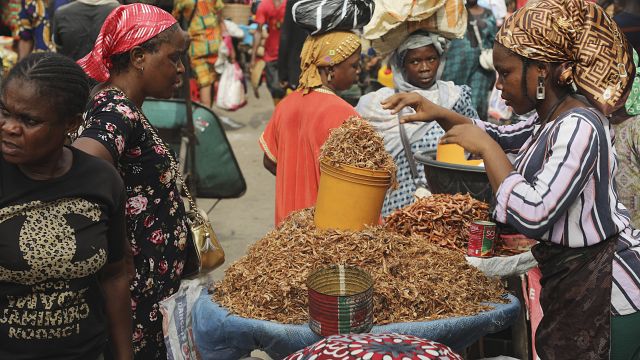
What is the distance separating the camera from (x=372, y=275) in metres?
2.86

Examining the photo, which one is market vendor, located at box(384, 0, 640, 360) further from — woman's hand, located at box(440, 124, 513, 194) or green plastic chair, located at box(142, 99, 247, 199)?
green plastic chair, located at box(142, 99, 247, 199)

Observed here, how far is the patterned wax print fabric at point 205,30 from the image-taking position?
8734mm

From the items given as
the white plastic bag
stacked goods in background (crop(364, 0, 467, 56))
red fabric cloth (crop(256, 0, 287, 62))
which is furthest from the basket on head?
the white plastic bag

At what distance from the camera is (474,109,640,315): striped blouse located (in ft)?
7.86

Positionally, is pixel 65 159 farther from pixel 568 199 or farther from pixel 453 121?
pixel 453 121

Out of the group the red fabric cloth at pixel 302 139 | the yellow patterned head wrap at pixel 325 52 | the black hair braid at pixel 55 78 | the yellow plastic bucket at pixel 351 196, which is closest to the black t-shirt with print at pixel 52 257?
the black hair braid at pixel 55 78

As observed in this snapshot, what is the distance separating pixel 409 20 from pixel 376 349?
3.45m

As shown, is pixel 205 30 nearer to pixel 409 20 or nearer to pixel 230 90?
pixel 230 90

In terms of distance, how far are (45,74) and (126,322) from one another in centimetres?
82

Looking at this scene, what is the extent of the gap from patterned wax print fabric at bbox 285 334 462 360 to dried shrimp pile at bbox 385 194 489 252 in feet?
5.00

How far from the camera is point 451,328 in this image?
2768 millimetres

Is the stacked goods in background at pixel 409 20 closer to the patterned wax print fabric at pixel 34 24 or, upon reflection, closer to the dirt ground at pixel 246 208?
the dirt ground at pixel 246 208

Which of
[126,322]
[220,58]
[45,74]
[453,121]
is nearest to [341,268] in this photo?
[126,322]

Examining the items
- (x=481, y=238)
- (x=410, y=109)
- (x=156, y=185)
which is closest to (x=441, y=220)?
(x=481, y=238)
